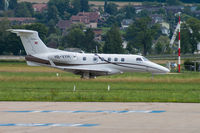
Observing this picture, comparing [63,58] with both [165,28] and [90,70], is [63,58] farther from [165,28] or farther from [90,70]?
[165,28]

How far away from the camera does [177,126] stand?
1883cm

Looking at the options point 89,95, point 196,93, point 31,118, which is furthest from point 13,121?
point 196,93

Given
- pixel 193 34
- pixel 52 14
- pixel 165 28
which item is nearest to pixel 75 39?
pixel 193 34

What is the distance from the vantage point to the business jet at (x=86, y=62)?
45344 mm

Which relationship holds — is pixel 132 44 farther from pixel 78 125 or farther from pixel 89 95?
pixel 78 125

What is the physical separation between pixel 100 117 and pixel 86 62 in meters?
24.8

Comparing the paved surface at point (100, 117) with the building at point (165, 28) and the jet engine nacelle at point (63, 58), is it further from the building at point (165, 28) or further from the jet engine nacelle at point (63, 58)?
the building at point (165, 28)

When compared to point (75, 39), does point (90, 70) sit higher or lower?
lower

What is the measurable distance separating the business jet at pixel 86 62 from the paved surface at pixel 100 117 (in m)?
19.7

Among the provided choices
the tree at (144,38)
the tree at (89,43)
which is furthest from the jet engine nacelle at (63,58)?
the tree at (144,38)

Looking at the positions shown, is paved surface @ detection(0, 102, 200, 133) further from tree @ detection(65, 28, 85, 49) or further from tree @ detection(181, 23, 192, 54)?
tree @ detection(65, 28, 85, 49)

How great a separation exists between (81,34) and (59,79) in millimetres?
62644

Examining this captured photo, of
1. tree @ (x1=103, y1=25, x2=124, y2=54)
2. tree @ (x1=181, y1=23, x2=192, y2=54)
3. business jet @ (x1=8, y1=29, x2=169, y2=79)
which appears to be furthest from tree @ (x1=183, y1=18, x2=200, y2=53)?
business jet @ (x1=8, y1=29, x2=169, y2=79)

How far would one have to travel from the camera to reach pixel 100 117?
20969 mm
